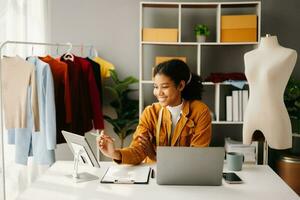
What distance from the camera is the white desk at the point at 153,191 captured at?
1.66m

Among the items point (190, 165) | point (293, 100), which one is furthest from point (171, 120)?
point (293, 100)

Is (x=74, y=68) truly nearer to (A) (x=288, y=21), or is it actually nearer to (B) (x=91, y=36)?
(B) (x=91, y=36)

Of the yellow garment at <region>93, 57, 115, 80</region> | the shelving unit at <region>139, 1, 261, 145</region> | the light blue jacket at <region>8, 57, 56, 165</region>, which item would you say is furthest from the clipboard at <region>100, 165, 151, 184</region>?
the shelving unit at <region>139, 1, 261, 145</region>

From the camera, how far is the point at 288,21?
13.3ft

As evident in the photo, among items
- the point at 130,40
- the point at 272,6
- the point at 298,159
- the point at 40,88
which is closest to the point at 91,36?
the point at 130,40

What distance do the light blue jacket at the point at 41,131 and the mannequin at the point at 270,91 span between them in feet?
5.41

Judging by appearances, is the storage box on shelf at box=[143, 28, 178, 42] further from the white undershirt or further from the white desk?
the white desk

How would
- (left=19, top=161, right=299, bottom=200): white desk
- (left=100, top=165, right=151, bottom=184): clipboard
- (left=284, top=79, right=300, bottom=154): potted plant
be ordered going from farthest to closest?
(left=284, top=79, right=300, bottom=154): potted plant → (left=100, top=165, right=151, bottom=184): clipboard → (left=19, top=161, right=299, bottom=200): white desk

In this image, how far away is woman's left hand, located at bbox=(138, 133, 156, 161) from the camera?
229 centimetres

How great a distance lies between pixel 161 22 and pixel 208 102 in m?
1.01

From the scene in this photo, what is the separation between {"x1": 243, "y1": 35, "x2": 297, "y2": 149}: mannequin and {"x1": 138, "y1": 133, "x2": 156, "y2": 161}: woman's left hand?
23.1 inches

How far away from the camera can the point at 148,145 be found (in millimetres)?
2328

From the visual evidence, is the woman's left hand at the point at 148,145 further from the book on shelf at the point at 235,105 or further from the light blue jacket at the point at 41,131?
the book on shelf at the point at 235,105

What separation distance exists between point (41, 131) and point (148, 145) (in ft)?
3.95
